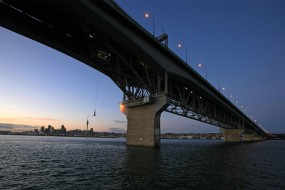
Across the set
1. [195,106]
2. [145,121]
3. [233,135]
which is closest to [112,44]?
[145,121]

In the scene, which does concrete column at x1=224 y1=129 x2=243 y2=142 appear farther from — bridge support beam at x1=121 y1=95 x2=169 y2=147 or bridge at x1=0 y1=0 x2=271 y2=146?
bridge support beam at x1=121 y1=95 x2=169 y2=147

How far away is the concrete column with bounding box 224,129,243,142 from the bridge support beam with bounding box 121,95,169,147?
283 ft

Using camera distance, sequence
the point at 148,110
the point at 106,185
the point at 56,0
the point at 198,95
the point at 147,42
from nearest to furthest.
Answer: the point at 106,185
the point at 56,0
the point at 147,42
the point at 148,110
the point at 198,95

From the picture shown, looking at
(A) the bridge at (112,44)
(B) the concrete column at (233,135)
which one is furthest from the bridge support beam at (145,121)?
(B) the concrete column at (233,135)

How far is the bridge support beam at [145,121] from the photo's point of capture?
45.6 m

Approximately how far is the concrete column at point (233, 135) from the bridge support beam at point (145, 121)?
8614cm

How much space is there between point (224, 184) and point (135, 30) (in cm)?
2840

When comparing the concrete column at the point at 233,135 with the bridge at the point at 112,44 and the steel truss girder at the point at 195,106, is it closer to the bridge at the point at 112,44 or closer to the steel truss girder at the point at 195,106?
the steel truss girder at the point at 195,106

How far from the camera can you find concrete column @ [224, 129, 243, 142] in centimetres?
11944

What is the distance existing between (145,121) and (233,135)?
3515 inches

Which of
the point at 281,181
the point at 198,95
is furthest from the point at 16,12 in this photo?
the point at 198,95

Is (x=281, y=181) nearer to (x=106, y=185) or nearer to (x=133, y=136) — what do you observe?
(x=106, y=185)

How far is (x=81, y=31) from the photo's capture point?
35.2 m

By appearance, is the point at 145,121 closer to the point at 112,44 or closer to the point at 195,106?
the point at 112,44
